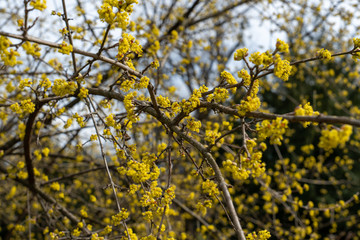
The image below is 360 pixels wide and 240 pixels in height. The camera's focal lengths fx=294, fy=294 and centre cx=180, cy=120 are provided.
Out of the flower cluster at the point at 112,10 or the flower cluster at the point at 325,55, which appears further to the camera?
the flower cluster at the point at 325,55

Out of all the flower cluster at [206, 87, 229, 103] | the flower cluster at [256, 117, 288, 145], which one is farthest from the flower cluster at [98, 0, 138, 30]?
the flower cluster at [256, 117, 288, 145]

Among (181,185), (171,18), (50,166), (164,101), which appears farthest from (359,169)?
(164,101)

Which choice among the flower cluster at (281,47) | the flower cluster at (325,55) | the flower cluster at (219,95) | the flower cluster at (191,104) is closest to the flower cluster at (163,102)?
the flower cluster at (191,104)

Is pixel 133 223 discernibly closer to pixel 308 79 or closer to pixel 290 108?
pixel 290 108

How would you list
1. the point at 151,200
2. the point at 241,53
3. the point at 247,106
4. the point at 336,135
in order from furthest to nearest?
the point at 151,200 < the point at 241,53 < the point at 247,106 < the point at 336,135

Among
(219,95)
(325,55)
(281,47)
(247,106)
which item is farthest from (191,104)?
(325,55)

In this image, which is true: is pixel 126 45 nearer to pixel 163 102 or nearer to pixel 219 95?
pixel 163 102

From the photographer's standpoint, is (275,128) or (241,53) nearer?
(275,128)

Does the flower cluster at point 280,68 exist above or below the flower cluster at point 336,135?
above

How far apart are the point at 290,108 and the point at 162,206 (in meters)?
10.1

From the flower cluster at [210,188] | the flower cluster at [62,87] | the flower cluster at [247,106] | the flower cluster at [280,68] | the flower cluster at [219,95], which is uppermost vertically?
the flower cluster at [280,68]

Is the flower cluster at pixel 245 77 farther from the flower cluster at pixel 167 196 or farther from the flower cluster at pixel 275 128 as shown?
the flower cluster at pixel 167 196

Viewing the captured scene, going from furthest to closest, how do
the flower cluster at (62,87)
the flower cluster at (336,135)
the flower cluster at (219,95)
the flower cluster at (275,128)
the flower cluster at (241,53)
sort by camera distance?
1. the flower cluster at (62,87)
2. the flower cluster at (219,95)
3. the flower cluster at (241,53)
4. the flower cluster at (275,128)
5. the flower cluster at (336,135)

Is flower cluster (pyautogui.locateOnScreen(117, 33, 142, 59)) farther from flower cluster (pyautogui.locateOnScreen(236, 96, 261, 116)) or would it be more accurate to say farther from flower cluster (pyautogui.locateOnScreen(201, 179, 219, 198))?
flower cluster (pyautogui.locateOnScreen(201, 179, 219, 198))
